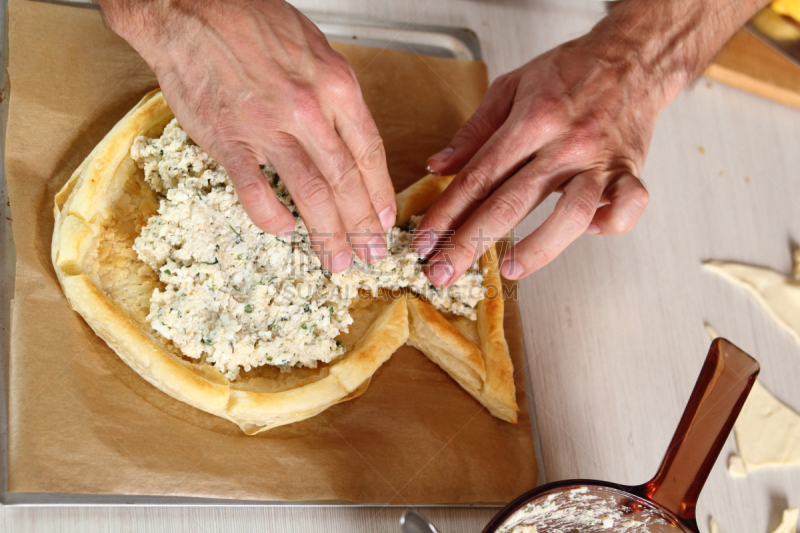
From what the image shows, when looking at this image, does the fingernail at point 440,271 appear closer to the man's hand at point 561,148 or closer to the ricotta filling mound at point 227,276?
the man's hand at point 561,148

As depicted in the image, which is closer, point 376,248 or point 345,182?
point 345,182

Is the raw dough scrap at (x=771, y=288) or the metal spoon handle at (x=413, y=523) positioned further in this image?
the raw dough scrap at (x=771, y=288)

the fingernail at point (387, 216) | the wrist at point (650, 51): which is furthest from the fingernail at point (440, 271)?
the wrist at point (650, 51)

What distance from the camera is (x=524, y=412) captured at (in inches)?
96.0

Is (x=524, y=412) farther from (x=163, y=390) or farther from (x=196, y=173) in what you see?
(x=196, y=173)

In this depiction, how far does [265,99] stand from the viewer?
1854 mm

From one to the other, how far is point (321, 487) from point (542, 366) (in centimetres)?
115

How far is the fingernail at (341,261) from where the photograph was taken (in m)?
2.00

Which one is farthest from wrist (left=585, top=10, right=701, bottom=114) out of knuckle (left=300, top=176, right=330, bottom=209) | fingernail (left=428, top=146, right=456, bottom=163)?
knuckle (left=300, top=176, right=330, bottom=209)

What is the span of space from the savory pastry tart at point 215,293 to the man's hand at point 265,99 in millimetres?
216

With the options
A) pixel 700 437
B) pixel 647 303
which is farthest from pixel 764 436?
pixel 700 437

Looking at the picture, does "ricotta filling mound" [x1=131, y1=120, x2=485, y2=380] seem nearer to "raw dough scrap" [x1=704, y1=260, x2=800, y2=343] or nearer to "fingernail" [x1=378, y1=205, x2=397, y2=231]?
"fingernail" [x1=378, y1=205, x2=397, y2=231]

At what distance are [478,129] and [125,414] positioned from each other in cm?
178

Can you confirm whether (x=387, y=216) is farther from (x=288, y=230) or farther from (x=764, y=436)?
(x=764, y=436)
